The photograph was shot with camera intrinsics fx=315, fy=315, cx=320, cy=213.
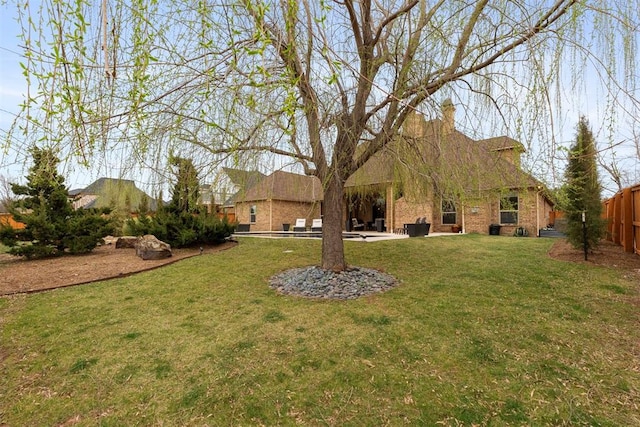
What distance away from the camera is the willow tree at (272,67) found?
191 cm

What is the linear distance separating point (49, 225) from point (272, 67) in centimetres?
952

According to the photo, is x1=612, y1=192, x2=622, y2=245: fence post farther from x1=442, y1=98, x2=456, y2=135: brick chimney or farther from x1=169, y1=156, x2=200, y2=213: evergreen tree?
x1=169, y1=156, x2=200, y2=213: evergreen tree

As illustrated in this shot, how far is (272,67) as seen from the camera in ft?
8.52

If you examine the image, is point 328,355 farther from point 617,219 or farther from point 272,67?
point 617,219

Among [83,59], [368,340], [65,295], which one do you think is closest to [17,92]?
[83,59]

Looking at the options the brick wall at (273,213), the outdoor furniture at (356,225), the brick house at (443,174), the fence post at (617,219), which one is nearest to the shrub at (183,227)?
the brick house at (443,174)

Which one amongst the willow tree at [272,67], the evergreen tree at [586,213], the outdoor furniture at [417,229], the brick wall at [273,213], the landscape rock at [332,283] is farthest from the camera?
the brick wall at [273,213]

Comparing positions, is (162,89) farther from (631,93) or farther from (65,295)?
(65,295)

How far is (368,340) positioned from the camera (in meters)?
3.62

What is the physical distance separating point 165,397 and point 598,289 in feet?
21.4

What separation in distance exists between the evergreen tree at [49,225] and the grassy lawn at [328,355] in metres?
4.09

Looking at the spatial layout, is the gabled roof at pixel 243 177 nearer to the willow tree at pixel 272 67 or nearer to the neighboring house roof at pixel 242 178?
the neighboring house roof at pixel 242 178

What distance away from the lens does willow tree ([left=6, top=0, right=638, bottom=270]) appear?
1.91 metres

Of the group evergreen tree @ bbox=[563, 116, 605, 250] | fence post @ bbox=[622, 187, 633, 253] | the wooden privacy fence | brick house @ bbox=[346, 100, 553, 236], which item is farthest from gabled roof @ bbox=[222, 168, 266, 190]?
fence post @ bbox=[622, 187, 633, 253]
